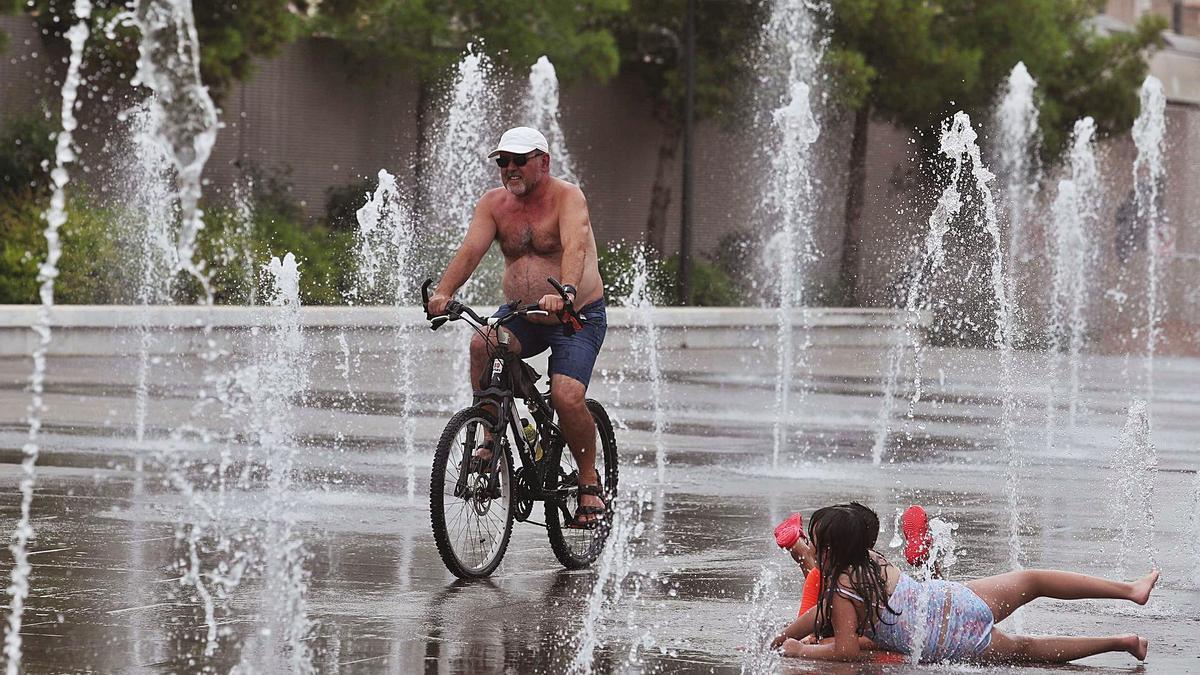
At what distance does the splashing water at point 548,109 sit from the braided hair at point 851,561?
77.4 feet

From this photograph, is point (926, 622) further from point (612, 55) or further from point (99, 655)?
point (612, 55)

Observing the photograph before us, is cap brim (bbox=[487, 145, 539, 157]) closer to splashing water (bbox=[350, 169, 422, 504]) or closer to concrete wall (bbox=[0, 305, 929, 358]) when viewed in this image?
concrete wall (bbox=[0, 305, 929, 358])

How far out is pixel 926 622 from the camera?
615 centimetres

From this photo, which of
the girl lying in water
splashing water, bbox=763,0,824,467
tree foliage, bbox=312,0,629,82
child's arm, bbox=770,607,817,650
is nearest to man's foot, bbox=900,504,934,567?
the girl lying in water

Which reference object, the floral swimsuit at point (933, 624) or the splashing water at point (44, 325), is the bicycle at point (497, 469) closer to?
the splashing water at point (44, 325)

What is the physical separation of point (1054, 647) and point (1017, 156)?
31583 millimetres

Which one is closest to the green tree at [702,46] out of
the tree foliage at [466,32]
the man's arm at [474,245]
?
the tree foliage at [466,32]

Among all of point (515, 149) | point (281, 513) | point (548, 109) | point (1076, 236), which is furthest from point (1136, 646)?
point (1076, 236)

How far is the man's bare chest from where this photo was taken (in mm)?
7867

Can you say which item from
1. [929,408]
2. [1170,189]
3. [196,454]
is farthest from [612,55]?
[1170,189]

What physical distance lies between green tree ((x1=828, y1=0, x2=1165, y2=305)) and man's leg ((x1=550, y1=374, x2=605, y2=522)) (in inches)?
963

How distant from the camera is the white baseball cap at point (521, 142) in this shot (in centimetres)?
771

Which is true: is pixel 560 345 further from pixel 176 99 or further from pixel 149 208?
pixel 176 99

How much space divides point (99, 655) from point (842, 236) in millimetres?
31351
